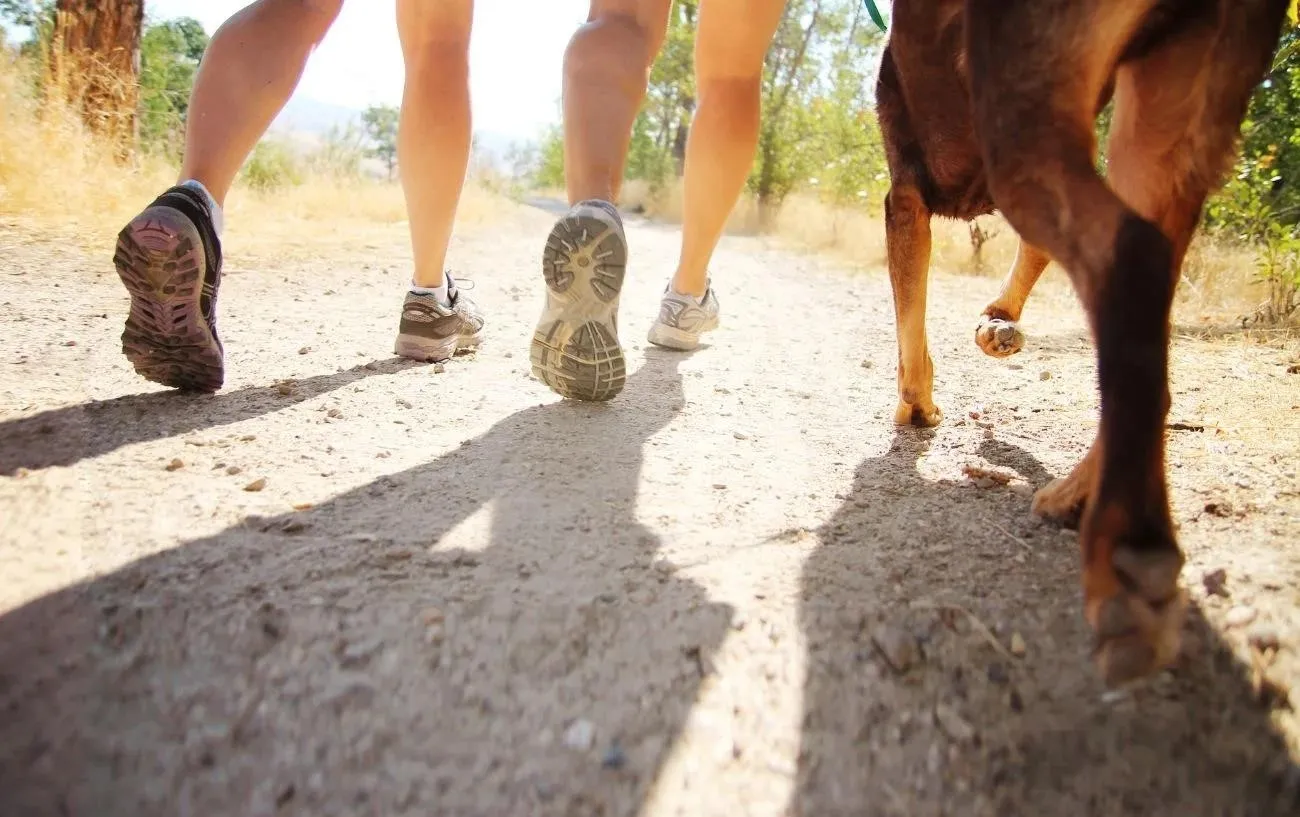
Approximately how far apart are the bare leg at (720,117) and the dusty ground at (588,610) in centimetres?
105

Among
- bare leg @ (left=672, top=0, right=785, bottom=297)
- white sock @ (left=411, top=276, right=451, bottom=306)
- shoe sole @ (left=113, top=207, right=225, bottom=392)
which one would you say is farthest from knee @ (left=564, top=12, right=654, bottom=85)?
shoe sole @ (left=113, top=207, right=225, bottom=392)

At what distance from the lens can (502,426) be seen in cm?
210

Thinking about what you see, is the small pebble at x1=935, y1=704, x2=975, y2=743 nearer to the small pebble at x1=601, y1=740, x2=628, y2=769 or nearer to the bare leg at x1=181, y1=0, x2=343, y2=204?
the small pebble at x1=601, y1=740, x2=628, y2=769

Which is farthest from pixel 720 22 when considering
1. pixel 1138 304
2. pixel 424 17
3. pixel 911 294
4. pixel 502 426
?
pixel 1138 304

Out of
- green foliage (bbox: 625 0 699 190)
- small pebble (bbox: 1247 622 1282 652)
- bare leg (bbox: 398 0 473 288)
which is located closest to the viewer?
small pebble (bbox: 1247 622 1282 652)

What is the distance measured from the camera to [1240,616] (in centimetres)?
116

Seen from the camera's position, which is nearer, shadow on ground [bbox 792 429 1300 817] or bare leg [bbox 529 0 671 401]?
shadow on ground [bbox 792 429 1300 817]

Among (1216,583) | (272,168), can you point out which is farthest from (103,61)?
(1216,583)

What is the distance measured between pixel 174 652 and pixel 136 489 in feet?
2.08

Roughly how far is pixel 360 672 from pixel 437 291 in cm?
191

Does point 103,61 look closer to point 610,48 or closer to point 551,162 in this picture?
point 610,48

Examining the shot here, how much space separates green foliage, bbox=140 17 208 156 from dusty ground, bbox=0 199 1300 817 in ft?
12.0

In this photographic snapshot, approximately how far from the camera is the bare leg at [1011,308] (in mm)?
2350

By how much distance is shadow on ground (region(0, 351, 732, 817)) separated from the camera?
0.84 meters
